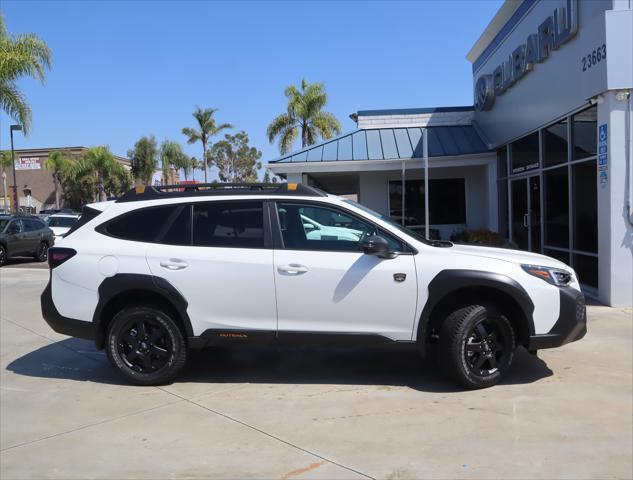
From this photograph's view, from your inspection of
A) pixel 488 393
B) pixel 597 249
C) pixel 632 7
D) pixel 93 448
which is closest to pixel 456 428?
pixel 488 393

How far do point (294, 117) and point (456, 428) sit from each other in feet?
97.1

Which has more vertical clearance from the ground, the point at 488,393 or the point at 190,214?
the point at 190,214

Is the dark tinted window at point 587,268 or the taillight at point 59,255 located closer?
the taillight at point 59,255

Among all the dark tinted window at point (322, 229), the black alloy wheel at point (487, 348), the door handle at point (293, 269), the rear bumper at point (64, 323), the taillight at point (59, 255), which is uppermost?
the dark tinted window at point (322, 229)

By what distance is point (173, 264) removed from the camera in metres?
5.08

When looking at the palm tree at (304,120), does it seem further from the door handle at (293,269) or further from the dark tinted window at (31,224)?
the door handle at (293,269)

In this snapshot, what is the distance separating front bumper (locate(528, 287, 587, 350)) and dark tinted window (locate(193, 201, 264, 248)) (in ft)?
8.45

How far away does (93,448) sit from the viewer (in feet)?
13.0

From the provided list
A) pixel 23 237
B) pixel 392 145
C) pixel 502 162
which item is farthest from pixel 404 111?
pixel 23 237

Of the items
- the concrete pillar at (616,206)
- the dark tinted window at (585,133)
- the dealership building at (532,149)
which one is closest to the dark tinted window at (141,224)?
the dealership building at (532,149)

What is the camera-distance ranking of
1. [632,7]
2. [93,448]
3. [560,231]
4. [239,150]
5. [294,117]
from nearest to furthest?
1. [93,448]
2. [632,7]
3. [560,231]
4. [294,117]
5. [239,150]

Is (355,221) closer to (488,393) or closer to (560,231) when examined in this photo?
(488,393)

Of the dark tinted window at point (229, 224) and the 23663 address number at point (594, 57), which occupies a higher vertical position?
the 23663 address number at point (594, 57)

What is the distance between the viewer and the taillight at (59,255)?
5250 millimetres
